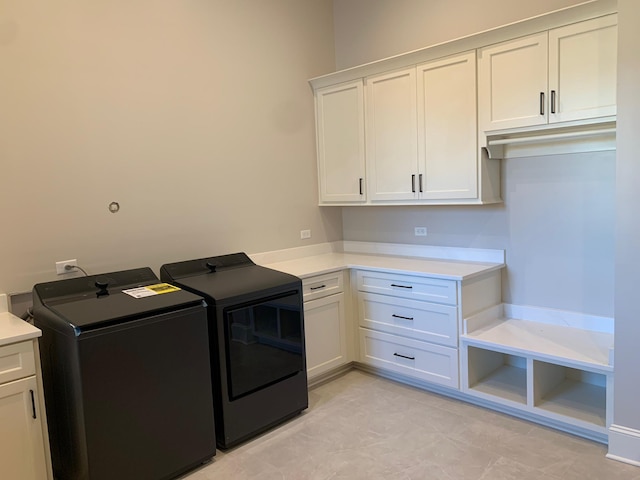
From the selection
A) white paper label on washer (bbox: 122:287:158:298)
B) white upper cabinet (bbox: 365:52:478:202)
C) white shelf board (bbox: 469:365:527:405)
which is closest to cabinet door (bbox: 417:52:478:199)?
white upper cabinet (bbox: 365:52:478:202)

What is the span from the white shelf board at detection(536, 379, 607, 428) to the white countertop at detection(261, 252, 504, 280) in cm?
86

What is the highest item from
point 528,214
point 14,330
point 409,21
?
point 409,21

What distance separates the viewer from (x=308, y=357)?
338cm

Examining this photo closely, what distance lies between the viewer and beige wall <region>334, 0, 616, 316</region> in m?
2.97

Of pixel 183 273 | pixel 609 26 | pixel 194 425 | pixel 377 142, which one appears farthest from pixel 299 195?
pixel 609 26

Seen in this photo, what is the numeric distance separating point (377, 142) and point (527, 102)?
3.87 ft

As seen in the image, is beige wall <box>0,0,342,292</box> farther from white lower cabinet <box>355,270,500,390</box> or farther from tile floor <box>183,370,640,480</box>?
tile floor <box>183,370,640,480</box>

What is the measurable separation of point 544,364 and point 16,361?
283 cm

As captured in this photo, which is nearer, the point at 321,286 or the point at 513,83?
the point at 513,83

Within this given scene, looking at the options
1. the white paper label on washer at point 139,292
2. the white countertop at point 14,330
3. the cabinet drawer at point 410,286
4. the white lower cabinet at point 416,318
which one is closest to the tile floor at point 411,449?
the white lower cabinet at point 416,318

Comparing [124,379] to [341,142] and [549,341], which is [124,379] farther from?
[341,142]

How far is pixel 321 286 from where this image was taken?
3.46m

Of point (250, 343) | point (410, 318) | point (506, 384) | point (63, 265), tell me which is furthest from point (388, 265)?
point (63, 265)

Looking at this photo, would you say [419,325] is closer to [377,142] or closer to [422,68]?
[377,142]
